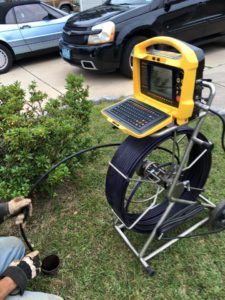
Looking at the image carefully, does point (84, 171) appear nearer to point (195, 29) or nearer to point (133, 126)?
point (133, 126)

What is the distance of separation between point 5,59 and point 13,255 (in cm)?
575

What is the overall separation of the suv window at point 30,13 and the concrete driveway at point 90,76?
91 centimetres

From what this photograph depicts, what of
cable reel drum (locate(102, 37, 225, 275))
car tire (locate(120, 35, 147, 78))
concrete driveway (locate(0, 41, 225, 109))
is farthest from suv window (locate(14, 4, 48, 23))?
cable reel drum (locate(102, 37, 225, 275))

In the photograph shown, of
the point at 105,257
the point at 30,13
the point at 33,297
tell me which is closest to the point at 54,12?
the point at 30,13

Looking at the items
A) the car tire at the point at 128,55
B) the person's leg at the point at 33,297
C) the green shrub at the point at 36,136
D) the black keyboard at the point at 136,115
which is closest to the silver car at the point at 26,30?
the car tire at the point at 128,55

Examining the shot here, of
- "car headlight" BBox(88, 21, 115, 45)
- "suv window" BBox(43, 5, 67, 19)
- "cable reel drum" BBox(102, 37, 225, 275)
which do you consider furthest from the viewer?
"suv window" BBox(43, 5, 67, 19)

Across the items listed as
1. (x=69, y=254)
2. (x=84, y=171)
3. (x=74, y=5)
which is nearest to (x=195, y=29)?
(x=84, y=171)

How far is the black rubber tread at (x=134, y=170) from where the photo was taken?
213 centimetres

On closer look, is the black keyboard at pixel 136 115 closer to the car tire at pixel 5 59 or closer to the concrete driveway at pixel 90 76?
the concrete driveway at pixel 90 76

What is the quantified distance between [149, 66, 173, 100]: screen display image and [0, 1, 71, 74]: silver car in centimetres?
575

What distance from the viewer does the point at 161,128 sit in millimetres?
1932

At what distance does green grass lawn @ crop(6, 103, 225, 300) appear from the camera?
7.51 feet

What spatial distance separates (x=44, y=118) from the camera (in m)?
2.97

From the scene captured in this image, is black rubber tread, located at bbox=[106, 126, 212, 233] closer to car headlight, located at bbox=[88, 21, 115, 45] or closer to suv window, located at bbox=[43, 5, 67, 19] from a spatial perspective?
car headlight, located at bbox=[88, 21, 115, 45]
